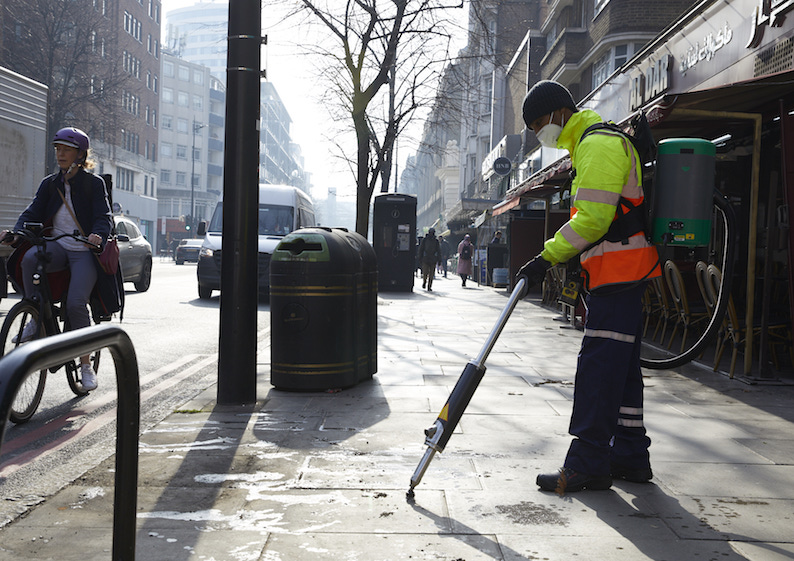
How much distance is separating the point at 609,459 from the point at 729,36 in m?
10.3

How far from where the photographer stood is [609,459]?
12.7ft

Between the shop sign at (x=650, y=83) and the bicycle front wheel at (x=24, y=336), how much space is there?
1268 centimetres

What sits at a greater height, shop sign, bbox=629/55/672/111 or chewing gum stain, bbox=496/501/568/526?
shop sign, bbox=629/55/672/111

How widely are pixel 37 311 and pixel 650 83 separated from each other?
13448 millimetres

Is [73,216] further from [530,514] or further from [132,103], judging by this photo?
[132,103]

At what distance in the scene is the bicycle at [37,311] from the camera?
16.7 ft

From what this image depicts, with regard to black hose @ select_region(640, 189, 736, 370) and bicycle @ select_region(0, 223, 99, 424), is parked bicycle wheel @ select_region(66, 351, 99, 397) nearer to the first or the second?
bicycle @ select_region(0, 223, 99, 424)

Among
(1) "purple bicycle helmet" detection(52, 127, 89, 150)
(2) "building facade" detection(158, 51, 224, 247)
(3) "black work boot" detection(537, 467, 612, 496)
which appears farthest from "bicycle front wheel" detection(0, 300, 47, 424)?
(2) "building facade" detection(158, 51, 224, 247)

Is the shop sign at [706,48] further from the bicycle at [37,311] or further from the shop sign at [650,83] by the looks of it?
the bicycle at [37,311]

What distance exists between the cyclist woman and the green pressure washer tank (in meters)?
3.61

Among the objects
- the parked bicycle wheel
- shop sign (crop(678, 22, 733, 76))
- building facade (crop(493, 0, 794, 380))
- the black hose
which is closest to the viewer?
the black hose

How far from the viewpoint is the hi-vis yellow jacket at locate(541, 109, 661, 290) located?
3709 millimetres

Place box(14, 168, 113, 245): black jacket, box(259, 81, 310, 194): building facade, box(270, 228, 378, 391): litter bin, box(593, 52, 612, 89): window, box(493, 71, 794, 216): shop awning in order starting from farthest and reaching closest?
box(259, 81, 310, 194): building facade
box(593, 52, 612, 89): window
box(493, 71, 794, 216): shop awning
box(270, 228, 378, 391): litter bin
box(14, 168, 113, 245): black jacket

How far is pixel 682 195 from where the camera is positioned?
3.96 m
